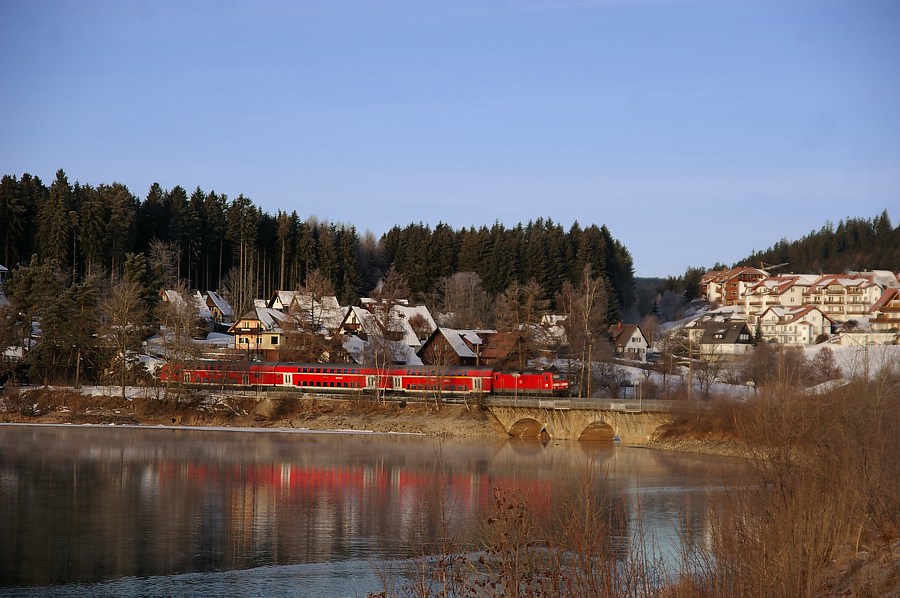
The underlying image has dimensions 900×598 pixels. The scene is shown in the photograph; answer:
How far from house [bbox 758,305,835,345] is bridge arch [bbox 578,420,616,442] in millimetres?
55854

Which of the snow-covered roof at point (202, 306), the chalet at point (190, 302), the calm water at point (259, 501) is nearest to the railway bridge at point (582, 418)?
the calm water at point (259, 501)

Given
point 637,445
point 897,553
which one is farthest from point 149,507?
point 637,445

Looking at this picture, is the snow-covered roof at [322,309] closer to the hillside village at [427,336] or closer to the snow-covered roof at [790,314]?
the hillside village at [427,336]

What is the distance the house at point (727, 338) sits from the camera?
104875 millimetres

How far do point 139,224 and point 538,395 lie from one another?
180 ft

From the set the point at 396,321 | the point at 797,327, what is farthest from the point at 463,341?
the point at 797,327

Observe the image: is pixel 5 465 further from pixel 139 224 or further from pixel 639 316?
pixel 639 316

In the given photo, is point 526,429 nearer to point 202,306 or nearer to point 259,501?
point 259,501

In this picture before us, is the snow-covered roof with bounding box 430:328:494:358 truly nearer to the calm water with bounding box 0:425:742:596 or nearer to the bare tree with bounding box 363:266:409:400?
the bare tree with bounding box 363:266:409:400

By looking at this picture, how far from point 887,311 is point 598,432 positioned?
74.8 metres

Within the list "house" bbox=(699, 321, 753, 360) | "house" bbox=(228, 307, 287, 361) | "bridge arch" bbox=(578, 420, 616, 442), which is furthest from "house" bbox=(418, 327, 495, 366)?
"house" bbox=(699, 321, 753, 360)

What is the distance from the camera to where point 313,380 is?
72250mm

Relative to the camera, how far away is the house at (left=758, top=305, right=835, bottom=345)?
11481cm

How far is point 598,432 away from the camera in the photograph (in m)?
62.3
